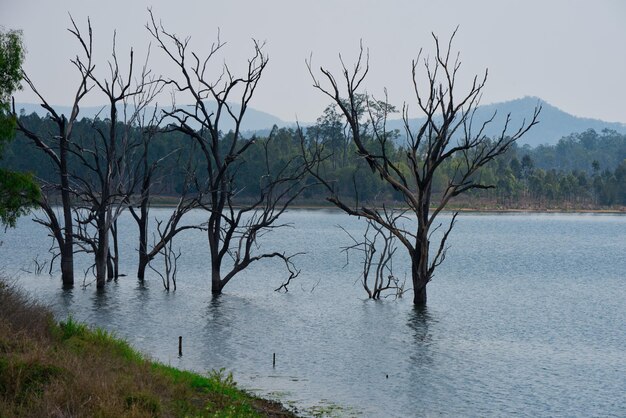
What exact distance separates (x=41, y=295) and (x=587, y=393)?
1863 cm

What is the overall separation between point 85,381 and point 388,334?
1308cm

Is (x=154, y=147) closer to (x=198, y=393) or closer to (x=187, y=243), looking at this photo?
(x=187, y=243)

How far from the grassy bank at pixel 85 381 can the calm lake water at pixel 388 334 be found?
1.91m

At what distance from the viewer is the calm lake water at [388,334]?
56.6 ft

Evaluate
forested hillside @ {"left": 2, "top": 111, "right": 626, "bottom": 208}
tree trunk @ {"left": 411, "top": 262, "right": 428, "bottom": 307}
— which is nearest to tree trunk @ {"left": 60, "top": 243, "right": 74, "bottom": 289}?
tree trunk @ {"left": 411, "top": 262, "right": 428, "bottom": 307}

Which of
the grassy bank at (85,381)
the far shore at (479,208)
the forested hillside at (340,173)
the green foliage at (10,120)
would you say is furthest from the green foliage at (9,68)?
the far shore at (479,208)

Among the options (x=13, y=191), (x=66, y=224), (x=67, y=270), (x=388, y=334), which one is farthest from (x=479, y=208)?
(x=13, y=191)

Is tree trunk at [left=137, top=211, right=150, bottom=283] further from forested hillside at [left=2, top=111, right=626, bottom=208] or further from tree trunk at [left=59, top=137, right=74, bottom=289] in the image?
forested hillside at [left=2, top=111, right=626, bottom=208]

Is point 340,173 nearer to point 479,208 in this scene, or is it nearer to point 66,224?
point 479,208

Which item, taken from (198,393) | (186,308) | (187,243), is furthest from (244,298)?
(187,243)

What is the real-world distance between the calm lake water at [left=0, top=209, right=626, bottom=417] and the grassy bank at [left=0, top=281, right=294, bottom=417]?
1913mm

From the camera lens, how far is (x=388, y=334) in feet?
78.0

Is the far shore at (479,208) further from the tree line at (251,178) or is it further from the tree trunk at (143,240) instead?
the tree trunk at (143,240)

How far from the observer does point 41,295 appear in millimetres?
28938
